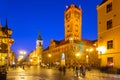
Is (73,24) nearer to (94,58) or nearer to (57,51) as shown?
(57,51)

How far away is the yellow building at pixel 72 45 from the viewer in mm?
104769

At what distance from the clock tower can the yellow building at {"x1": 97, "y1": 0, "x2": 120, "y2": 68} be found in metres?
65.9

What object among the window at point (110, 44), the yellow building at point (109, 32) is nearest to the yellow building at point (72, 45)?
the yellow building at point (109, 32)

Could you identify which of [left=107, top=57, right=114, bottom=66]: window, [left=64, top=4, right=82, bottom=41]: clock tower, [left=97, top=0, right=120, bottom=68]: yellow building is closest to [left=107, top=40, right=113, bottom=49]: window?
[left=97, top=0, right=120, bottom=68]: yellow building

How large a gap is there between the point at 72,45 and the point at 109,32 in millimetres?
65463

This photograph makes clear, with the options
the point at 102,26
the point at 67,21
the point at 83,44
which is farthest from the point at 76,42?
the point at 102,26

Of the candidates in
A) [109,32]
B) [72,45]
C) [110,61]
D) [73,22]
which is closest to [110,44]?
[109,32]

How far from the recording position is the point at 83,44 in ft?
376

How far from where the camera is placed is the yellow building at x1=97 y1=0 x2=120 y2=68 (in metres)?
42.0

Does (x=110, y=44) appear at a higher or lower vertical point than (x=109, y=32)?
lower

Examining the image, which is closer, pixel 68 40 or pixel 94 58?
pixel 94 58

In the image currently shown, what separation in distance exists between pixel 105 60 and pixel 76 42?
67810mm

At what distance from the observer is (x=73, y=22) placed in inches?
4614

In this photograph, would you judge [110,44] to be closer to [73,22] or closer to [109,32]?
[109,32]
